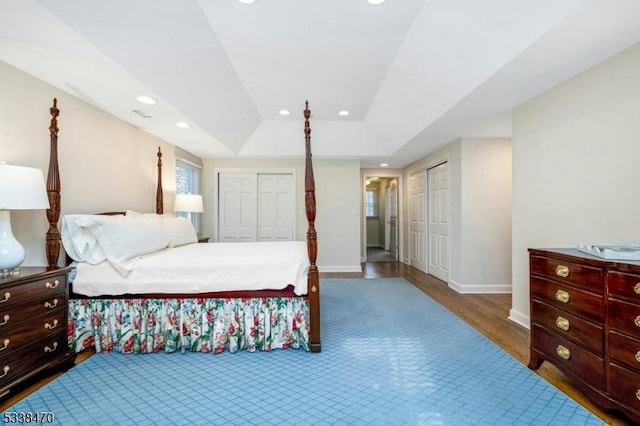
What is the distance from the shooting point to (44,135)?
8.19ft

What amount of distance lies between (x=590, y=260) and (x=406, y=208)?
199 inches

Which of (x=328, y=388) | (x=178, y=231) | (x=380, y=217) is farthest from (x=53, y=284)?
(x=380, y=217)

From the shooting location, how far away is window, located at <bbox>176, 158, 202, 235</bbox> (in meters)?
4.86

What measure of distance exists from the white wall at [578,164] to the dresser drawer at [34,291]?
3791 mm

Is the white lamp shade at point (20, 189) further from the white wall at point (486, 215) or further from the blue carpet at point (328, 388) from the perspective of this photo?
the white wall at point (486, 215)

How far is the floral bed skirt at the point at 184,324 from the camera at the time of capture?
242cm

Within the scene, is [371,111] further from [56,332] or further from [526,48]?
[56,332]

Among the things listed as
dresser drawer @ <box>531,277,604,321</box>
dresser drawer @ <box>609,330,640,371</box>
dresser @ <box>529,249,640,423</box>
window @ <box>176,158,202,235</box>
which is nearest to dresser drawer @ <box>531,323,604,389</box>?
dresser @ <box>529,249,640,423</box>

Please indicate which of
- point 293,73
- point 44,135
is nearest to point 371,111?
point 293,73

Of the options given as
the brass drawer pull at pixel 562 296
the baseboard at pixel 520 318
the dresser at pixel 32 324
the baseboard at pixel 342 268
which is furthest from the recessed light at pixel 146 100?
the baseboard at pixel 520 318

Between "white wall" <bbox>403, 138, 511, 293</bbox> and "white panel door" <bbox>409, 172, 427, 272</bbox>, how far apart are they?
1422mm

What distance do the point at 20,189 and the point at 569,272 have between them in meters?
3.32

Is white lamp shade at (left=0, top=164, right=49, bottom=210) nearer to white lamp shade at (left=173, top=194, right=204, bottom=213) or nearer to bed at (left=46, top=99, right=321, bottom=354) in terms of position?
bed at (left=46, top=99, right=321, bottom=354)

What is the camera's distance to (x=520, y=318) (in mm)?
3008
